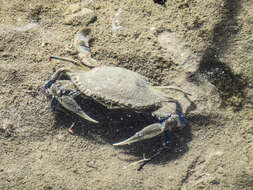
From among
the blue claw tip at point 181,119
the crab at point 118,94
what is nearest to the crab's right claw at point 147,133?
the crab at point 118,94

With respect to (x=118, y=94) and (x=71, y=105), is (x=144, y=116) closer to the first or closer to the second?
(x=118, y=94)

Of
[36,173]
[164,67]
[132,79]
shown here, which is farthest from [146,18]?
[36,173]

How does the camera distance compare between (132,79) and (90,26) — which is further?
(90,26)

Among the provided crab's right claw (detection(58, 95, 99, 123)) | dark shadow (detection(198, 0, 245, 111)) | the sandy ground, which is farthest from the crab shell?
dark shadow (detection(198, 0, 245, 111))

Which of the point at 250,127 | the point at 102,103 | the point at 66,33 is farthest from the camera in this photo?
the point at 66,33

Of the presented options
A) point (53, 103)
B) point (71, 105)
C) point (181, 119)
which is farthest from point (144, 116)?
point (53, 103)

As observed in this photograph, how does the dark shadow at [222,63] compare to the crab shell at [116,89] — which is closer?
the crab shell at [116,89]

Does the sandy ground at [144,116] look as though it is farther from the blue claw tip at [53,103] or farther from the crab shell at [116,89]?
the crab shell at [116,89]

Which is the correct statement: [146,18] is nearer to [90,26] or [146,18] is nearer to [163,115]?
[90,26]
